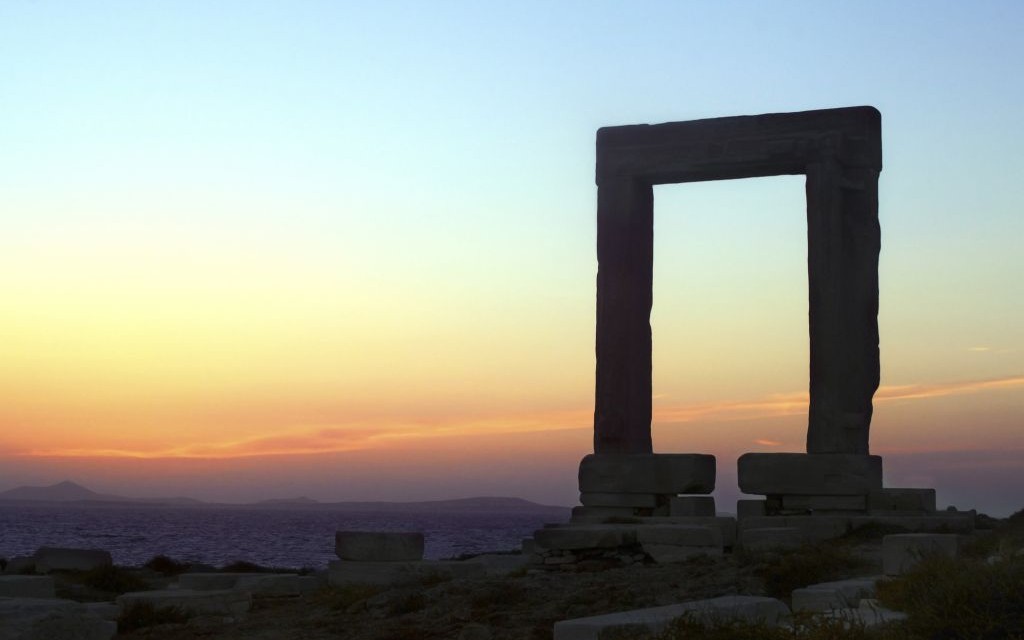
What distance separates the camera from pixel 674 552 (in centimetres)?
1262

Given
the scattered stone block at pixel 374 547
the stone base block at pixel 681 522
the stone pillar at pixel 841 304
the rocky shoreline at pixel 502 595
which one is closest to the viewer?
the rocky shoreline at pixel 502 595

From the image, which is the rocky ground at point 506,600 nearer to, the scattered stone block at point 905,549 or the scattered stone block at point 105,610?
the scattered stone block at point 105,610


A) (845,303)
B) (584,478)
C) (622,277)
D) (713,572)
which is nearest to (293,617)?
Result: (713,572)

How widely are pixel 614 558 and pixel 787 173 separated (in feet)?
21.5

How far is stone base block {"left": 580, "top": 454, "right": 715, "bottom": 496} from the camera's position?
16203 millimetres

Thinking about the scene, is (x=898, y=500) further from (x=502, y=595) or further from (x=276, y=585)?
(x=276, y=585)

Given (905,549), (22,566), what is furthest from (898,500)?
(22,566)

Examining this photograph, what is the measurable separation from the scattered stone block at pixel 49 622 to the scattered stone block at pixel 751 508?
324 inches

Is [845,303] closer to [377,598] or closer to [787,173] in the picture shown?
[787,173]

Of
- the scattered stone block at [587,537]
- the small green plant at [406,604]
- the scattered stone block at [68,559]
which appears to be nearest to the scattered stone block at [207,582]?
the small green plant at [406,604]

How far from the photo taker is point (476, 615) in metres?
10.3

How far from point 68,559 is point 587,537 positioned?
8717 mm

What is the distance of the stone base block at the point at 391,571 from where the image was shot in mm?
13273

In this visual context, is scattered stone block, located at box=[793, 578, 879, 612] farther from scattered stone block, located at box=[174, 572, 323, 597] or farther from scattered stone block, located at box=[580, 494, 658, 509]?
scattered stone block, located at box=[580, 494, 658, 509]
